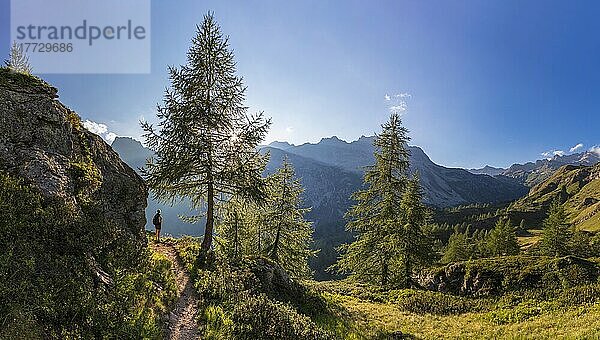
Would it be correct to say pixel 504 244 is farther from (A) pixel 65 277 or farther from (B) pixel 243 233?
(A) pixel 65 277

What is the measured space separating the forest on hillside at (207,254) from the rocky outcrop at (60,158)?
0.06 metres

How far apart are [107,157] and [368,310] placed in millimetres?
15788

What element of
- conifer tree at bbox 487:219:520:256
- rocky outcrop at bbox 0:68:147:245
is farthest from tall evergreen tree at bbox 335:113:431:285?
conifer tree at bbox 487:219:520:256

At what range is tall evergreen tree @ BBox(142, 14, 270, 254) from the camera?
56.5 ft

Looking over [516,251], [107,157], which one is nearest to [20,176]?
[107,157]

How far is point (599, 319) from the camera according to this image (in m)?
13.3

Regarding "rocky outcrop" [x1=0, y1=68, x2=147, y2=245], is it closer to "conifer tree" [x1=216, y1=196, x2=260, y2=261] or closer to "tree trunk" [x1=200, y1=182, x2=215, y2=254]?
"tree trunk" [x1=200, y1=182, x2=215, y2=254]

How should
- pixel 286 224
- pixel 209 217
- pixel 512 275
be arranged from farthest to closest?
pixel 286 224 → pixel 512 275 → pixel 209 217

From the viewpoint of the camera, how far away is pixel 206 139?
1748 cm

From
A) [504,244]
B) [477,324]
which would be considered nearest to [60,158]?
[477,324]

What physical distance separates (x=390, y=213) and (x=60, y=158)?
23.0 m

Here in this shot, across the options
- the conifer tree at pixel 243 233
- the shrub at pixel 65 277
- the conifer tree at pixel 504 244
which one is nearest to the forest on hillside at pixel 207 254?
the shrub at pixel 65 277

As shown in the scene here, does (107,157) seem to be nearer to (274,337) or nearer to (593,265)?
(274,337)

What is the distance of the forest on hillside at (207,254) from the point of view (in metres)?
8.01
